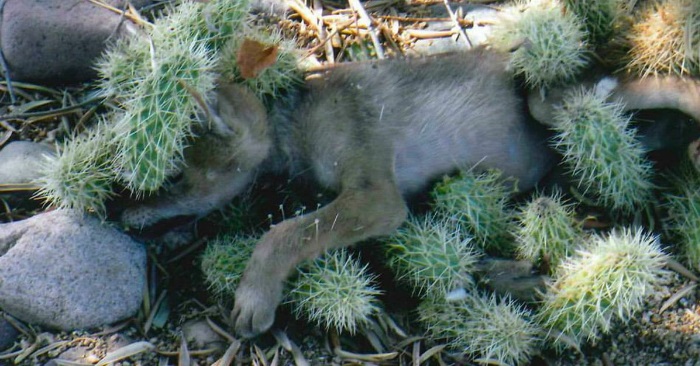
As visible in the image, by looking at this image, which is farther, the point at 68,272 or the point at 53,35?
the point at 53,35

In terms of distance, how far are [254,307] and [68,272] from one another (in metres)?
0.84

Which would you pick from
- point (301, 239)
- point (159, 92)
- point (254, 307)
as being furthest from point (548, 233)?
point (159, 92)

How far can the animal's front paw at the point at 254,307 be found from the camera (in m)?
3.47

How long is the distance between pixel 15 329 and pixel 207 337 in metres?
0.84

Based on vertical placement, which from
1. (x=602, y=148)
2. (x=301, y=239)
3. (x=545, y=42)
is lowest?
(x=301, y=239)

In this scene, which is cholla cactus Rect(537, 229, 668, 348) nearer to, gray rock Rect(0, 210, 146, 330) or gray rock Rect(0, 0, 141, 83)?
gray rock Rect(0, 210, 146, 330)

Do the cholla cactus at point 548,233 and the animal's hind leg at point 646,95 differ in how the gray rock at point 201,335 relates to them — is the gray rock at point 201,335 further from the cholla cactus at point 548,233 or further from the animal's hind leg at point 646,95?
the animal's hind leg at point 646,95

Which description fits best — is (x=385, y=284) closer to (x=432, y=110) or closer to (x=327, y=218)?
(x=327, y=218)

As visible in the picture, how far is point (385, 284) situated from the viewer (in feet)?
12.5

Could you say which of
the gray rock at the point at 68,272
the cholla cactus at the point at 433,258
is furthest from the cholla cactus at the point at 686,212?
the gray rock at the point at 68,272

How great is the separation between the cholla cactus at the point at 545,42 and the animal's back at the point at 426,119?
0.23 m

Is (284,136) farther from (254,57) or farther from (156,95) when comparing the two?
(156,95)

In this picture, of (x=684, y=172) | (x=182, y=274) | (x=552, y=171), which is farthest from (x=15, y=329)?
(x=684, y=172)

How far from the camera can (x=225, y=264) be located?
12.0 feet
